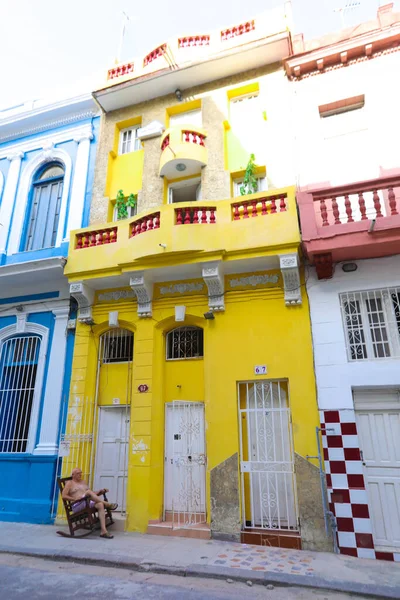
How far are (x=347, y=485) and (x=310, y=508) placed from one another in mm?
694

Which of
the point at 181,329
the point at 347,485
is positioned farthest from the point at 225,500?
the point at 181,329

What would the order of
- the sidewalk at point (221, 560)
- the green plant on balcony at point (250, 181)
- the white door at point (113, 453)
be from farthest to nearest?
1. the green plant on balcony at point (250, 181)
2. the white door at point (113, 453)
3. the sidewalk at point (221, 560)

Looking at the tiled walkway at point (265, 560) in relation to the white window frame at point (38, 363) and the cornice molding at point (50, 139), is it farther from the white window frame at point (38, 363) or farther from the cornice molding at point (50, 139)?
the cornice molding at point (50, 139)

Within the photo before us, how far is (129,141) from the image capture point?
10.8 meters

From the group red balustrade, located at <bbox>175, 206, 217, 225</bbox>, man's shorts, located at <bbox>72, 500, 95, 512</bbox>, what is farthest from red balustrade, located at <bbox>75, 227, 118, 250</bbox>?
man's shorts, located at <bbox>72, 500, 95, 512</bbox>

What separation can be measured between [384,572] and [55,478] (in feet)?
20.0

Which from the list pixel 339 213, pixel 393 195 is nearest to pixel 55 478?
pixel 339 213

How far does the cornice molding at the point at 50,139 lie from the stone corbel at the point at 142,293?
5077 millimetres

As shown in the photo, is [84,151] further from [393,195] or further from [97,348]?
[393,195]

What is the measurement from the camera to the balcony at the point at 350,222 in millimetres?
6613

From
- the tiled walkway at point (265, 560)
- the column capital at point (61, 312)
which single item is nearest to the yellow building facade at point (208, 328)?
the tiled walkway at point (265, 560)

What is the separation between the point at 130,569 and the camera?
208 inches

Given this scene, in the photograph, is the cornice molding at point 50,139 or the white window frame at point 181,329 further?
the cornice molding at point 50,139

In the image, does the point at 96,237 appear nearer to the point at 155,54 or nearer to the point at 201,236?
the point at 201,236
